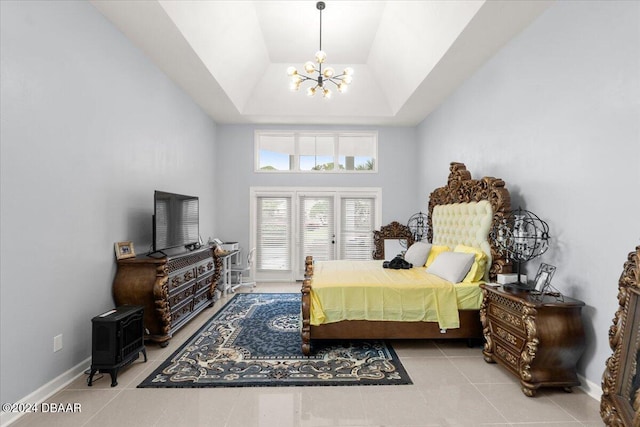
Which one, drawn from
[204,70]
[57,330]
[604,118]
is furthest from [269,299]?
[604,118]

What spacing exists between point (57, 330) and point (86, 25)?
2.69 meters

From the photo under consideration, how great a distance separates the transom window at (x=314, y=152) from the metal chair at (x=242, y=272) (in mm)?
1957

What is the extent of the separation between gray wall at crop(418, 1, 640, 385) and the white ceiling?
1.56 ft

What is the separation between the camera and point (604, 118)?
7.70 feet

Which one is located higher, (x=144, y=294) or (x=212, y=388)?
(x=144, y=294)

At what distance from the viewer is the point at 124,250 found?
3.33 meters

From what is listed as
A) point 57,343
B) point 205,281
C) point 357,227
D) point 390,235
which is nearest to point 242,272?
point 205,281

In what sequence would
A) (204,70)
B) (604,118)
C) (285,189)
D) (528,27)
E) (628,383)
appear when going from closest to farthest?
(628,383), (604,118), (528,27), (204,70), (285,189)

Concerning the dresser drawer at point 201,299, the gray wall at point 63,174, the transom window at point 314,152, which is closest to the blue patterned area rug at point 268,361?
the dresser drawer at point 201,299

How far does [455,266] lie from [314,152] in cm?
405

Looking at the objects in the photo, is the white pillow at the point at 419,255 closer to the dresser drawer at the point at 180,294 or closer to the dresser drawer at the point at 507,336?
the dresser drawer at the point at 507,336

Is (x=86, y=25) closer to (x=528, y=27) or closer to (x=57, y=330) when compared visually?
(x=57, y=330)

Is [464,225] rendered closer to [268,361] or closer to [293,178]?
[268,361]

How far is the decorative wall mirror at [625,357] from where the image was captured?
70.5 inches
